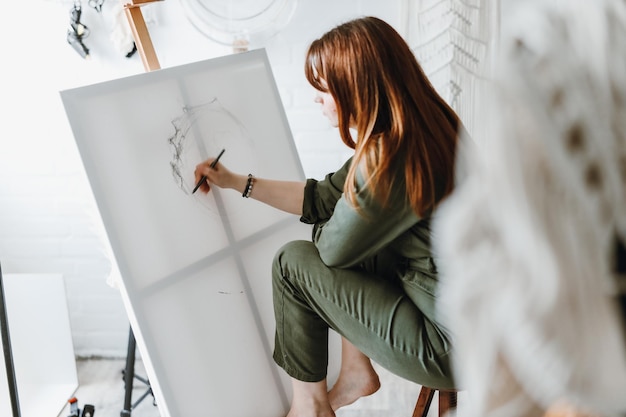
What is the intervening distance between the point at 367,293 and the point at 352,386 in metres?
0.40

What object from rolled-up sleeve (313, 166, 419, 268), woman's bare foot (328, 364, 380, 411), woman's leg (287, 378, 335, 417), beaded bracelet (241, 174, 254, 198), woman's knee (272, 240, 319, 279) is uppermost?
beaded bracelet (241, 174, 254, 198)

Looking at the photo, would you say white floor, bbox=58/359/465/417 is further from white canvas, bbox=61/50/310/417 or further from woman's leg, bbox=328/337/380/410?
white canvas, bbox=61/50/310/417

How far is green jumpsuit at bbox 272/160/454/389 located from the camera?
121 centimetres

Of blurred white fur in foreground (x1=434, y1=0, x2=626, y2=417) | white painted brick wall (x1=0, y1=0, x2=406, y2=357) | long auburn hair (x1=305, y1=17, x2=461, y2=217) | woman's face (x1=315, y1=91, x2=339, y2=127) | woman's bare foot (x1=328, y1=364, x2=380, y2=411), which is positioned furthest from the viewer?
white painted brick wall (x1=0, y1=0, x2=406, y2=357)

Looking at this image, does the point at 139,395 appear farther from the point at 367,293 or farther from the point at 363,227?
the point at 363,227

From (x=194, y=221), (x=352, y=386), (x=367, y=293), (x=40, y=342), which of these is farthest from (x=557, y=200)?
(x=40, y=342)

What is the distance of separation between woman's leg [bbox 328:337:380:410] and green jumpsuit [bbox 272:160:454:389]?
0.16m

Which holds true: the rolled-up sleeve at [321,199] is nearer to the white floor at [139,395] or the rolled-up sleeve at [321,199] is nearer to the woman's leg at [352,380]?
the woman's leg at [352,380]

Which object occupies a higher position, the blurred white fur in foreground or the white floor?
the blurred white fur in foreground

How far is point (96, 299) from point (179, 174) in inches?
41.2

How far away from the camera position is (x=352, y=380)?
158 centimetres

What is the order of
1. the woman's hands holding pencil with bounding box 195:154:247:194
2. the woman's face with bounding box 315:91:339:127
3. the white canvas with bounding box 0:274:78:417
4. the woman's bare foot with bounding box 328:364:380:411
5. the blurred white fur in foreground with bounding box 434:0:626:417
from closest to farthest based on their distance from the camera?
the blurred white fur in foreground with bounding box 434:0:626:417, the woman's face with bounding box 315:91:339:127, the woman's hands holding pencil with bounding box 195:154:247:194, the woman's bare foot with bounding box 328:364:380:411, the white canvas with bounding box 0:274:78:417

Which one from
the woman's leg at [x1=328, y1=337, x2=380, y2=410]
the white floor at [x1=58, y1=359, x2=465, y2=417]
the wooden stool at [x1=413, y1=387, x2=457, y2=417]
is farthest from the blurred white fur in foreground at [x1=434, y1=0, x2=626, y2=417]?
the white floor at [x1=58, y1=359, x2=465, y2=417]

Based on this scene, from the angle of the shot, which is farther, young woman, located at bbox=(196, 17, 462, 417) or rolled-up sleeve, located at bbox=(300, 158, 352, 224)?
rolled-up sleeve, located at bbox=(300, 158, 352, 224)
